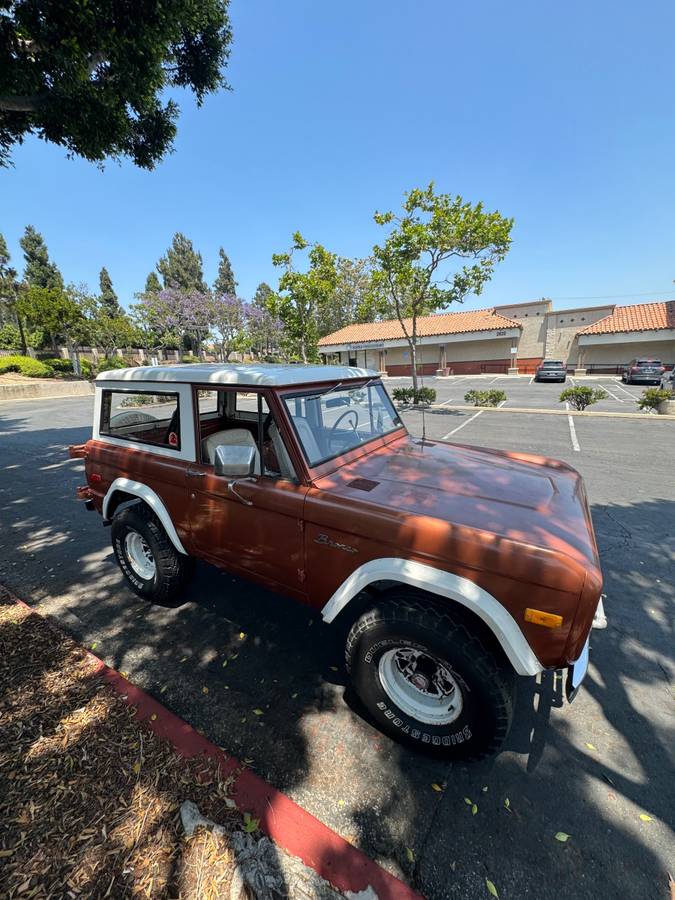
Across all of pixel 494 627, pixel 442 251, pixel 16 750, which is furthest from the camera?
pixel 442 251

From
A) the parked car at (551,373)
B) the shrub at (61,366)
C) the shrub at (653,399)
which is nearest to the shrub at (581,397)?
the shrub at (653,399)

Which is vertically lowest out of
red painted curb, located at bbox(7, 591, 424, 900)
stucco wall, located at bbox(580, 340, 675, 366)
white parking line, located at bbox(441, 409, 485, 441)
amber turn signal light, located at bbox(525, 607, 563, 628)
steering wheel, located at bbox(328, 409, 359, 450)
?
red painted curb, located at bbox(7, 591, 424, 900)

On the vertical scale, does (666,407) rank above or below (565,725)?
above

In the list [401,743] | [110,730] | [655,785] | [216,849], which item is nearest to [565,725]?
[655,785]

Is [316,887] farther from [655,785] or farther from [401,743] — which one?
[655,785]

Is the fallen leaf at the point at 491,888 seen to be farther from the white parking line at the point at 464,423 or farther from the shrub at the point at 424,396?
the shrub at the point at 424,396

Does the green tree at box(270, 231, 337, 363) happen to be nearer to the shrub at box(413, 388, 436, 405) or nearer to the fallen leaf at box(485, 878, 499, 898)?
the shrub at box(413, 388, 436, 405)

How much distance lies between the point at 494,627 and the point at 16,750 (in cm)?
282

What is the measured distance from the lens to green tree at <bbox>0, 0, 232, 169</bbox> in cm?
475

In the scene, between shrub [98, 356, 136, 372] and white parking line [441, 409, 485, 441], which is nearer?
white parking line [441, 409, 485, 441]

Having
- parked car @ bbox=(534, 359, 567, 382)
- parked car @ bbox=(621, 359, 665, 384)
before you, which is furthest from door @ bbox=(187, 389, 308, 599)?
parked car @ bbox=(621, 359, 665, 384)

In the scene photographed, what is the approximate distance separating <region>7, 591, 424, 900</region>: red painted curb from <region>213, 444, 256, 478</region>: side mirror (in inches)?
63.5

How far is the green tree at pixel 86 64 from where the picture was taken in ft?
15.6

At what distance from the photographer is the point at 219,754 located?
2096mm
